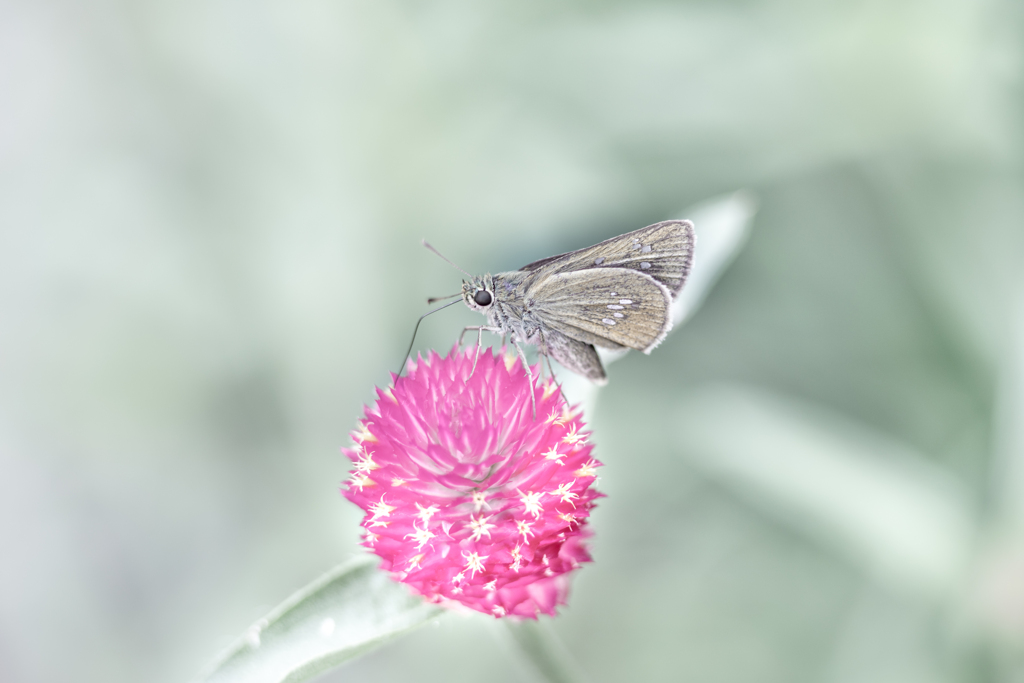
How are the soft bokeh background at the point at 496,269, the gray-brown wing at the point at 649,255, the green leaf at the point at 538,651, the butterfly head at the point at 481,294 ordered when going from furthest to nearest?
the soft bokeh background at the point at 496,269
the butterfly head at the point at 481,294
the gray-brown wing at the point at 649,255
the green leaf at the point at 538,651

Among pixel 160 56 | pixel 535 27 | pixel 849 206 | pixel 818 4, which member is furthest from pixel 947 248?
pixel 160 56

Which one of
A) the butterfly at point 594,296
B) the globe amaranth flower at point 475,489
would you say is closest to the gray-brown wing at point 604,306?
the butterfly at point 594,296

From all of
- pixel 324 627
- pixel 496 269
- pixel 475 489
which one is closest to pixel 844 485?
pixel 475 489

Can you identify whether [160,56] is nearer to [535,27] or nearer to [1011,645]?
[535,27]

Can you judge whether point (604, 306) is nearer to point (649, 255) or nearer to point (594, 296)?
point (594, 296)

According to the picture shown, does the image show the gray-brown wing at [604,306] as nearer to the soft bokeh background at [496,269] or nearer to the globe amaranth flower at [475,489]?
the globe amaranth flower at [475,489]
